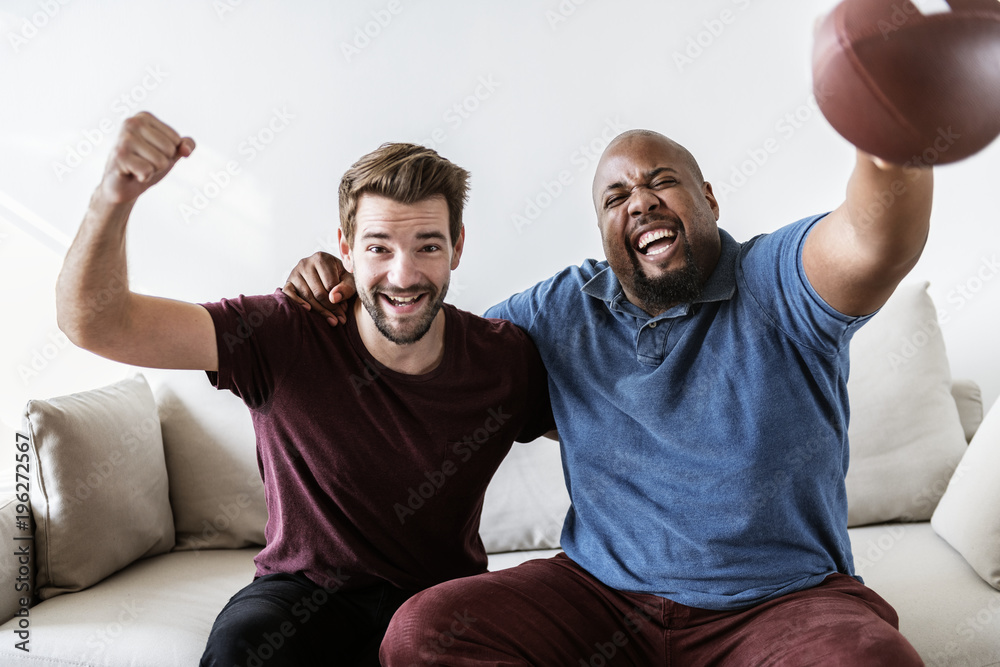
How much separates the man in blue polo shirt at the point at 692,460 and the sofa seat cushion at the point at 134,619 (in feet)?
1.75

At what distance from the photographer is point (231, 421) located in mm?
1960

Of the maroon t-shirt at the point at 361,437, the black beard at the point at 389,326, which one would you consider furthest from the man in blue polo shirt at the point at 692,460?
the black beard at the point at 389,326

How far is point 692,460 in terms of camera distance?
130cm

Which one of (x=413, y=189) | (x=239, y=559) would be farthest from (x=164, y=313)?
(x=239, y=559)

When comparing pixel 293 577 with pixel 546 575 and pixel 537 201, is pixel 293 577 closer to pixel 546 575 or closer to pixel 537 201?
pixel 546 575

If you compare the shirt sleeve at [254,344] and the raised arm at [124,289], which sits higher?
the raised arm at [124,289]

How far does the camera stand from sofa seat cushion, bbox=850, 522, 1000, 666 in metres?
1.37

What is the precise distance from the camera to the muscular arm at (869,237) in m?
0.98

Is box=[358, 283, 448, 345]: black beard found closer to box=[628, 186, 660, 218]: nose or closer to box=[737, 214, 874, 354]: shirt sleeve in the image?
box=[628, 186, 660, 218]: nose

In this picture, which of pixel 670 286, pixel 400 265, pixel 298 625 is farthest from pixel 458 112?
pixel 298 625

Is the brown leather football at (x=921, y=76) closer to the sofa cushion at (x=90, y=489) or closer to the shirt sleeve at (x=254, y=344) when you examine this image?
the shirt sleeve at (x=254, y=344)

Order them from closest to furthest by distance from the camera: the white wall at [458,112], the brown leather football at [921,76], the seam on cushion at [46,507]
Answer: the brown leather football at [921,76]
the seam on cushion at [46,507]
the white wall at [458,112]

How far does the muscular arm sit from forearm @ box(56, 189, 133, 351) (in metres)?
1.01

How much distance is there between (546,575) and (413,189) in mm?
738
